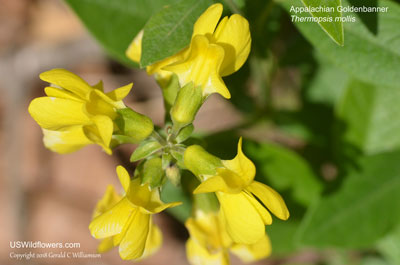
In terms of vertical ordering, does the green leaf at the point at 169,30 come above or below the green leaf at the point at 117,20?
above

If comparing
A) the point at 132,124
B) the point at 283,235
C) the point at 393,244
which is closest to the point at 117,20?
the point at 132,124

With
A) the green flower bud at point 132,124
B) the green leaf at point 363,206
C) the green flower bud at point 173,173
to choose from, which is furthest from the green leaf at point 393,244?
the green flower bud at point 132,124

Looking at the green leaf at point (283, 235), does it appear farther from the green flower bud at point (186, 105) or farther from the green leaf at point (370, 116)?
the green flower bud at point (186, 105)

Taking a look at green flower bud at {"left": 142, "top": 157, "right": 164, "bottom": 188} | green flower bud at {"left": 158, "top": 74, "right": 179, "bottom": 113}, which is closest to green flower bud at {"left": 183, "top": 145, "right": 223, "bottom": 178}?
green flower bud at {"left": 142, "top": 157, "right": 164, "bottom": 188}

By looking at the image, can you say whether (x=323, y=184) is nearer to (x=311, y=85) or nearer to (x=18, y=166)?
(x=311, y=85)

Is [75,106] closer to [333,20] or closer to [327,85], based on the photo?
[333,20]

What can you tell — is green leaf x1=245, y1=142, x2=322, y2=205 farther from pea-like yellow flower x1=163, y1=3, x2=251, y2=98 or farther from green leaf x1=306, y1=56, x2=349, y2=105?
pea-like yellow flower x1=163, y1=3, x2=251, y2=98
